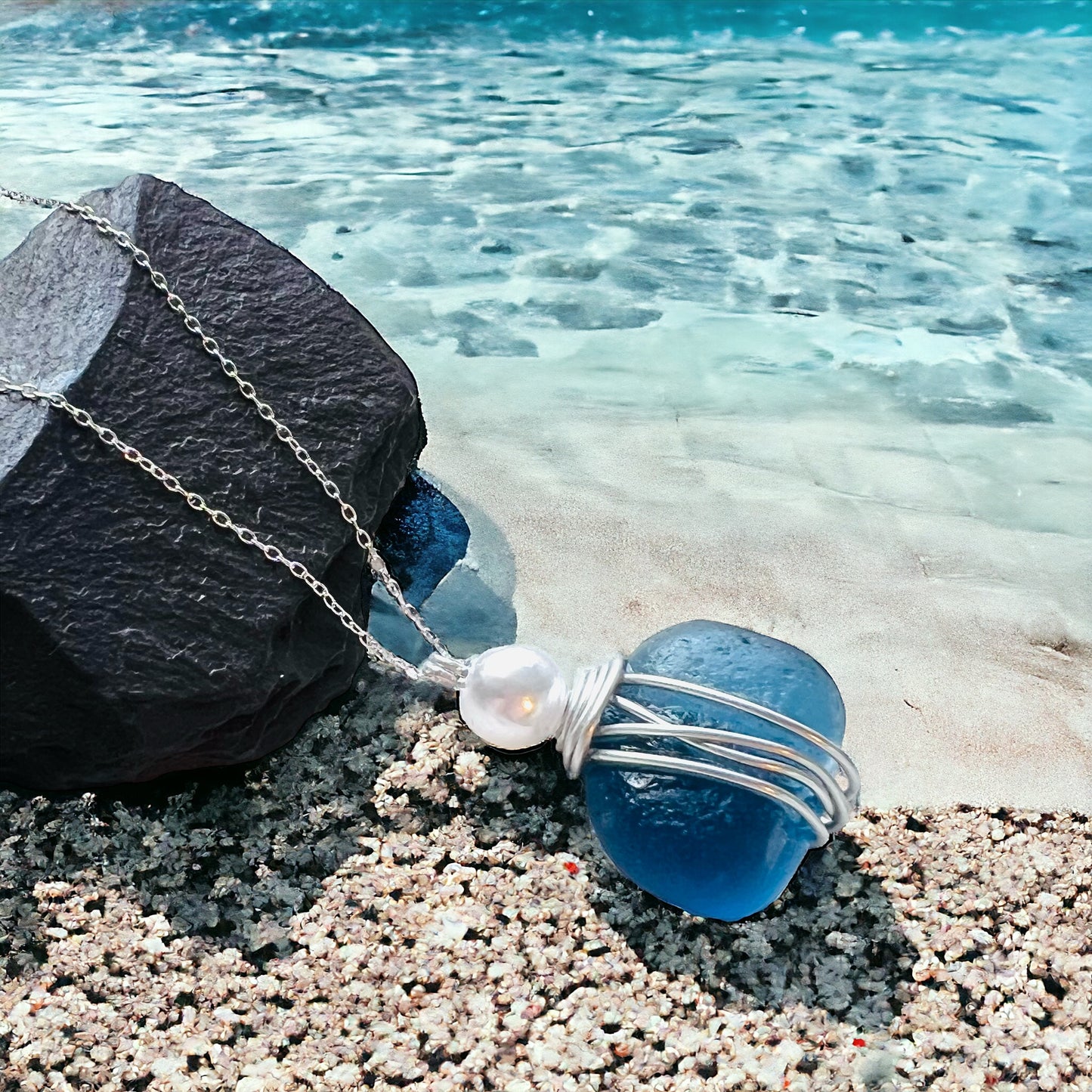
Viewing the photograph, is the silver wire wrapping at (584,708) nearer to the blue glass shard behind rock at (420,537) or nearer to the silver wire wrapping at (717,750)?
the silver wire wrapping at (717,750)

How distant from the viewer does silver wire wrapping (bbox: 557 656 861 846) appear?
5.76 ft

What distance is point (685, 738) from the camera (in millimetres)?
1780

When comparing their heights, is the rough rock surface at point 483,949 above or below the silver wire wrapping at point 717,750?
below

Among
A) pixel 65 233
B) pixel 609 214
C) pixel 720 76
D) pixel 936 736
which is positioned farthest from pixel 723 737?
pixel 720 76

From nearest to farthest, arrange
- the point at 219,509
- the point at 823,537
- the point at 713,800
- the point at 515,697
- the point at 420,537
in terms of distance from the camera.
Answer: the point at 713,800, the point at 515,697, the point at 219,509, the point at 420,537, the point at 823,537

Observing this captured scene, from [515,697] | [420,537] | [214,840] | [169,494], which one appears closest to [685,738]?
[515,697]

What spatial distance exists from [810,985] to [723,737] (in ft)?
1.37

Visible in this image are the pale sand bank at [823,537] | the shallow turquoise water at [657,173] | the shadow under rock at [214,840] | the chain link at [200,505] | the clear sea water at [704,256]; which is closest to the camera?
the shadow under rock at [214,840]

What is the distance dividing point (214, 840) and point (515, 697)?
55 cm

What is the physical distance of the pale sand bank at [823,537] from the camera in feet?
7.77

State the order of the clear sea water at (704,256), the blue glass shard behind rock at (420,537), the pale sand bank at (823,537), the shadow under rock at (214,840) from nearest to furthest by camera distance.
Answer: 1. the shadow under rock at (214,840)
2. the pale sand bank at (823,537)
3. the blue glass shard behind rock at (420,537)
4. the clear sea water at (704,256)

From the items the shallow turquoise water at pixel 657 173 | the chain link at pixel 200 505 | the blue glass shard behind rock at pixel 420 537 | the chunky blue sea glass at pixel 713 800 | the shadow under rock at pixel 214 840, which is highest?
the chain link at pixel 200 505

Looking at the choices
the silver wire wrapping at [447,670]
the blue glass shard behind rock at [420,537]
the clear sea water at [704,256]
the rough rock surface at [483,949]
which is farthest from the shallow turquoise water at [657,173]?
the silver wire wrapping at [447,670]

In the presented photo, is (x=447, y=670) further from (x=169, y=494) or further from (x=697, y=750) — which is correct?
(x=169, y=494)
